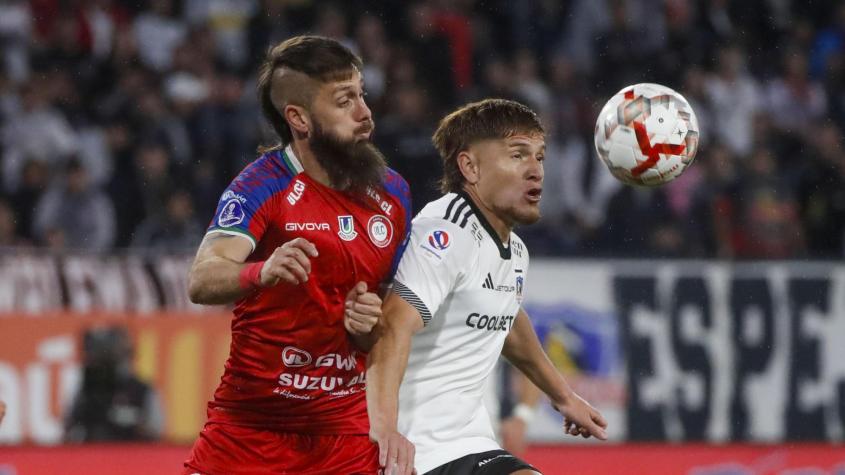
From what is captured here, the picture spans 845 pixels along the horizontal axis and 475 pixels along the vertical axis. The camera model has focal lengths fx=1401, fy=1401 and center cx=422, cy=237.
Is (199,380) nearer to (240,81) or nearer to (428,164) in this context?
(428,164)

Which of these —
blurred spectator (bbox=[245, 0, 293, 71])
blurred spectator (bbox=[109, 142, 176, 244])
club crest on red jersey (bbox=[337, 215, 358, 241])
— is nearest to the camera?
club crest on red jersey (bbox=[337, 215, 358, 241])

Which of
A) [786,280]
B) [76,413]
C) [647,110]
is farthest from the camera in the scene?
[786,280]

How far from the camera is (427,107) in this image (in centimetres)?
1246

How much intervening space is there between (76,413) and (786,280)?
5.37 meters

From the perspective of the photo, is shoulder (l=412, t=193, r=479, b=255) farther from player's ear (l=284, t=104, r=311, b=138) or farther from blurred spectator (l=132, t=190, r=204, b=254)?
blurred spectator (l=132, t=190, r=204, b=254)

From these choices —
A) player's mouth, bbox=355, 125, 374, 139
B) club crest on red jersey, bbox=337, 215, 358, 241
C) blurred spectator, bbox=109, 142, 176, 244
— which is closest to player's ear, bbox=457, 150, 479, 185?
player's mouth, bbox=355, 125, 374, 139

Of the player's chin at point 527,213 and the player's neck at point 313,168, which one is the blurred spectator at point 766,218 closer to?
the player's chin at point 527,213

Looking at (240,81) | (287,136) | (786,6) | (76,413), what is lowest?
(76,413)

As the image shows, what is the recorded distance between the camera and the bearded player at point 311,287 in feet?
15.5

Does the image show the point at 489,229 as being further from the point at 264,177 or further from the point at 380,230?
the point at 264,177

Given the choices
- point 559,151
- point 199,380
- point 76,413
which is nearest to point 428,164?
point 559,151

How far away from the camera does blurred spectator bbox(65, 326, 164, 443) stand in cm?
958

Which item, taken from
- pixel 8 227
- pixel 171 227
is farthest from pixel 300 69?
pixel 8 227

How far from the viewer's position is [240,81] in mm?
12578
